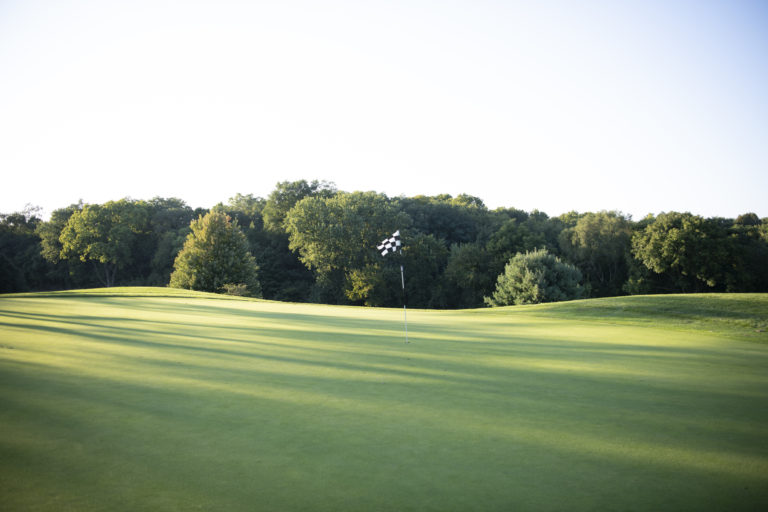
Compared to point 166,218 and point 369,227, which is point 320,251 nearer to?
point 369,227

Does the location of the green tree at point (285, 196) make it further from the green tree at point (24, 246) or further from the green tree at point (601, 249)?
the green tree at point (24, 246)

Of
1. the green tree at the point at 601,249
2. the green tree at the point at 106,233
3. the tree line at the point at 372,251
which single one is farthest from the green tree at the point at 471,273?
the green tree at the point at 106,233

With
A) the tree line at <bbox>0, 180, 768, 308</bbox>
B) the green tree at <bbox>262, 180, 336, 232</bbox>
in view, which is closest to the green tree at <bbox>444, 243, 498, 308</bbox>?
the tree line at <bbox>0, 180, 768, 308</bbox>

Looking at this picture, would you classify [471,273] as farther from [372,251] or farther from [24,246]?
[24,246]

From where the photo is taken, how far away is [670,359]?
7.32 metres

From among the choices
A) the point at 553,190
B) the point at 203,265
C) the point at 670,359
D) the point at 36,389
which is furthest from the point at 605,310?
the point at 553,190

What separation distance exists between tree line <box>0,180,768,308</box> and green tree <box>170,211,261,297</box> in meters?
0.08

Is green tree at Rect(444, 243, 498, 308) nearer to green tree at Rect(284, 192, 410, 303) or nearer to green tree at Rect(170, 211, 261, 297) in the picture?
green tree at Rect(284, 192, 410, 303)

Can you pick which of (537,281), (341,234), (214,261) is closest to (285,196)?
(341,234)

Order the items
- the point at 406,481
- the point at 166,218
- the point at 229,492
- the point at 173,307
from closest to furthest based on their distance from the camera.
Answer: the point at 229,492 < the point at 406,481 < the point at 173,307 < the point at 166,218

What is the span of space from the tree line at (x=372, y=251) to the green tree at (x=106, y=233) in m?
0.16

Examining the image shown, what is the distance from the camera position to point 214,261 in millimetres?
33781

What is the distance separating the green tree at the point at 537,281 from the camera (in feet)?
96.4

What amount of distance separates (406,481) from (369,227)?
4613cm
